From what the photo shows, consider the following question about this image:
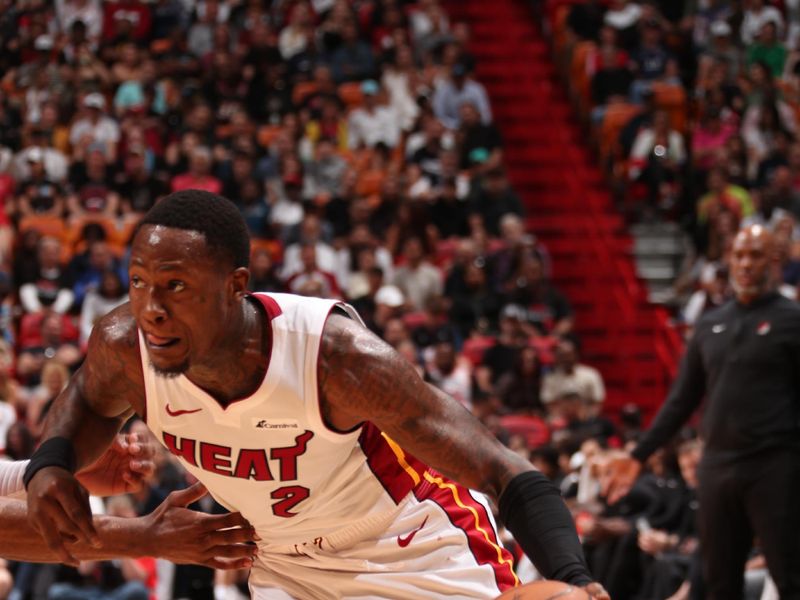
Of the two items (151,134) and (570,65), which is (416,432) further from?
(570,65)

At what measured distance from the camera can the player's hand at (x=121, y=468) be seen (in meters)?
4.37

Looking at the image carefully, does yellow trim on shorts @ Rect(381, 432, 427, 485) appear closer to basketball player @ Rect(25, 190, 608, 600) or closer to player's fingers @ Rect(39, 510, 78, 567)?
basketball player @ Rect(25, 190, 608, 600)

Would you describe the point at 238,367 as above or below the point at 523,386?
above


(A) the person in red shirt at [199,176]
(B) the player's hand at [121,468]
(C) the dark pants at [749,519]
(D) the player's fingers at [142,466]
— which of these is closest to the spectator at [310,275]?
(A) the person in red shirt at [199,176]

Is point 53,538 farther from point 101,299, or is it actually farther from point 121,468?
point 101,299

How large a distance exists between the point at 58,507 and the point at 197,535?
578 millimetres

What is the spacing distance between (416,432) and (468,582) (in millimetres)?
593

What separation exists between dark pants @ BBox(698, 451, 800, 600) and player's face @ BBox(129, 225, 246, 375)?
146 inches

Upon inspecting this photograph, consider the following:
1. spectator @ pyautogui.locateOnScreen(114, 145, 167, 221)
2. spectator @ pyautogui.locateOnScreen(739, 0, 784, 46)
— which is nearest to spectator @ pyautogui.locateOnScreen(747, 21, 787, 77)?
spectator @ pyautogui.locateOnScreen(739, 0, 784, 46)

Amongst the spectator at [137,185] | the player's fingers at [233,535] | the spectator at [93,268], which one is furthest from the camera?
the spectator at [137,185]

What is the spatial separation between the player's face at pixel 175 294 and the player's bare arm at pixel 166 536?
0.70 m

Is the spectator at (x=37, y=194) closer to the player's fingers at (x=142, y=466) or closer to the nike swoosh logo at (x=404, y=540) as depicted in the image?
the player's fingers at (x=142, y=466)

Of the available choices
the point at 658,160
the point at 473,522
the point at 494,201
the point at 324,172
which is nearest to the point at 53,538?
the point at 473,522

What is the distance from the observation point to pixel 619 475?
6.54 metres
